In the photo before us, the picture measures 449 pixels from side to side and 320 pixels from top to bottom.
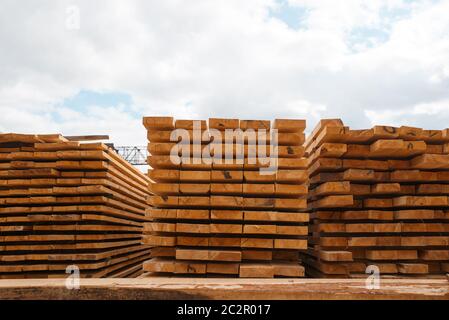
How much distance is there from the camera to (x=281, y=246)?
3688mm

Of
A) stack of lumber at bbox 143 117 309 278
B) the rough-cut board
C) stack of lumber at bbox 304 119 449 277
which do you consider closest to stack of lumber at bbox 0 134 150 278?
stack of lumber at bbox 143 117 309 278

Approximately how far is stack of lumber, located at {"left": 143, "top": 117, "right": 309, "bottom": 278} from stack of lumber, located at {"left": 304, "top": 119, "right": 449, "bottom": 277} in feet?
1.29

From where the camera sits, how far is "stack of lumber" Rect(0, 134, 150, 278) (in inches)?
207

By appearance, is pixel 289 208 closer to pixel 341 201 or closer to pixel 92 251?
pixel 341 201

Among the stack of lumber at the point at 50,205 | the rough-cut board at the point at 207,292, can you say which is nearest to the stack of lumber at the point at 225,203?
the rough-cut board at the point at 207,292

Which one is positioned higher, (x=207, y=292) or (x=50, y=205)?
(x=50, y=205)

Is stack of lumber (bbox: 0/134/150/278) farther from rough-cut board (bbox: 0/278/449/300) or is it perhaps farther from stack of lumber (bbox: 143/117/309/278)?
rough-cut board (bbox: 0/278/449/300)

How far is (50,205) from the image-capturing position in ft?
17.8

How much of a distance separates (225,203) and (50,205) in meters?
3.06

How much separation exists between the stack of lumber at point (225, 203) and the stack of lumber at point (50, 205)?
1.94 meters

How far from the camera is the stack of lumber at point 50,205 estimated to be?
17.3 ft

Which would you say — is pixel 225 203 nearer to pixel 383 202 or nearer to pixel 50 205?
pixel 383 202

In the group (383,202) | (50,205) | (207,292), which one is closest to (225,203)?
(207,292)

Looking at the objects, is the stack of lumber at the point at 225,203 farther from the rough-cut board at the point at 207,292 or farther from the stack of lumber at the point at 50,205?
the stack of lumber at the point at 50,205
